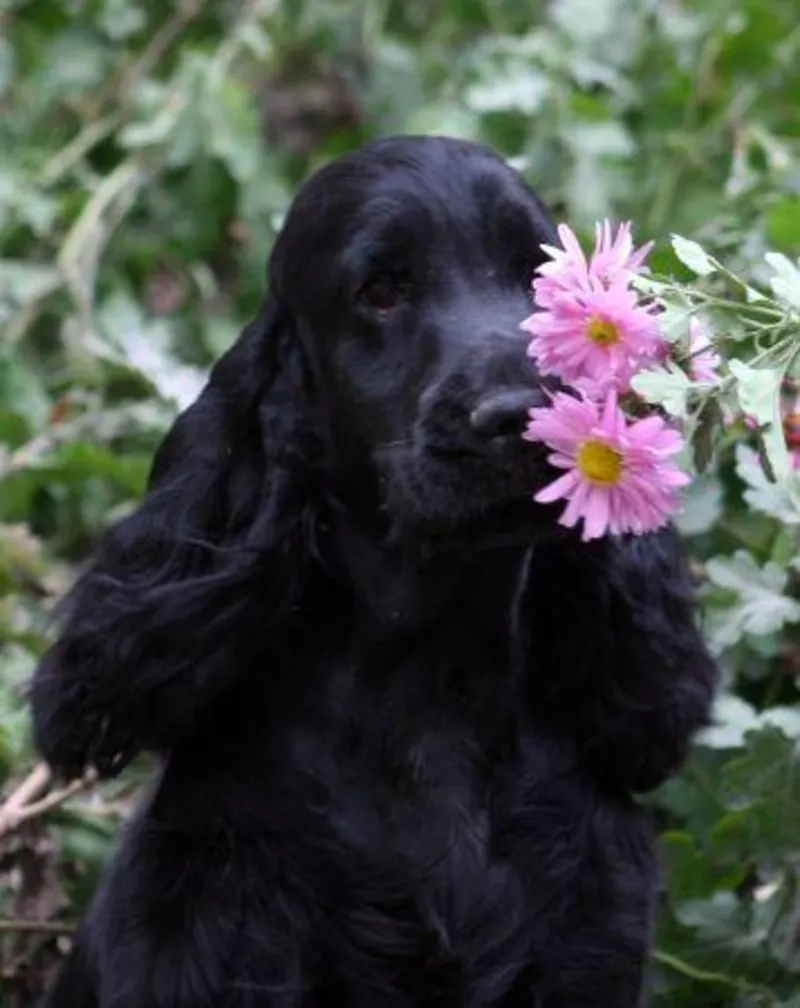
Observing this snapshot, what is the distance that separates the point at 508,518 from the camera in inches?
126

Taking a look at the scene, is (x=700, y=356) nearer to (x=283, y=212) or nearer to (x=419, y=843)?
(x=419, y=843)

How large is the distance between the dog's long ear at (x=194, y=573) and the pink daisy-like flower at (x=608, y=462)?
0.63 m

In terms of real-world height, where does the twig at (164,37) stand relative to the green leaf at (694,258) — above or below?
above

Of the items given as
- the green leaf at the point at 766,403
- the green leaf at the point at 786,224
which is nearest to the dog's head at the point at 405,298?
the green leaf at the point at 766,403

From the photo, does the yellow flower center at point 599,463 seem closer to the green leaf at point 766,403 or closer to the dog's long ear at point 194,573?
the green leaf at point 766,403

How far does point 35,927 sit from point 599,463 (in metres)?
1.73

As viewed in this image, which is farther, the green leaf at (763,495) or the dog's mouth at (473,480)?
the green leaf at (763,495)

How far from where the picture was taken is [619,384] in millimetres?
2949

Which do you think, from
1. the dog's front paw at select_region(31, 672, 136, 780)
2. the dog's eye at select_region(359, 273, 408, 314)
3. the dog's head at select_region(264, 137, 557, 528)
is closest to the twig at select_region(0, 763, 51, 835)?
the dog's front paw at select_region(31, 672, 136, 780)

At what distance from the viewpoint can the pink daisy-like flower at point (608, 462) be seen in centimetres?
292

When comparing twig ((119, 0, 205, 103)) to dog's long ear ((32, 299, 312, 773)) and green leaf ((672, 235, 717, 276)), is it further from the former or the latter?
green leaf ((672, 235, 717, 276))

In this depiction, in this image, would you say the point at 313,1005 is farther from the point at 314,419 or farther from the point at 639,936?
the point at 314,419

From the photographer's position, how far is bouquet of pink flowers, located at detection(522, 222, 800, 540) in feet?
9.58

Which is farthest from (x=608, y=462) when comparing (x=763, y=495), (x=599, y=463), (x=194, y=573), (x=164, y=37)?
(x=164, y=37)
